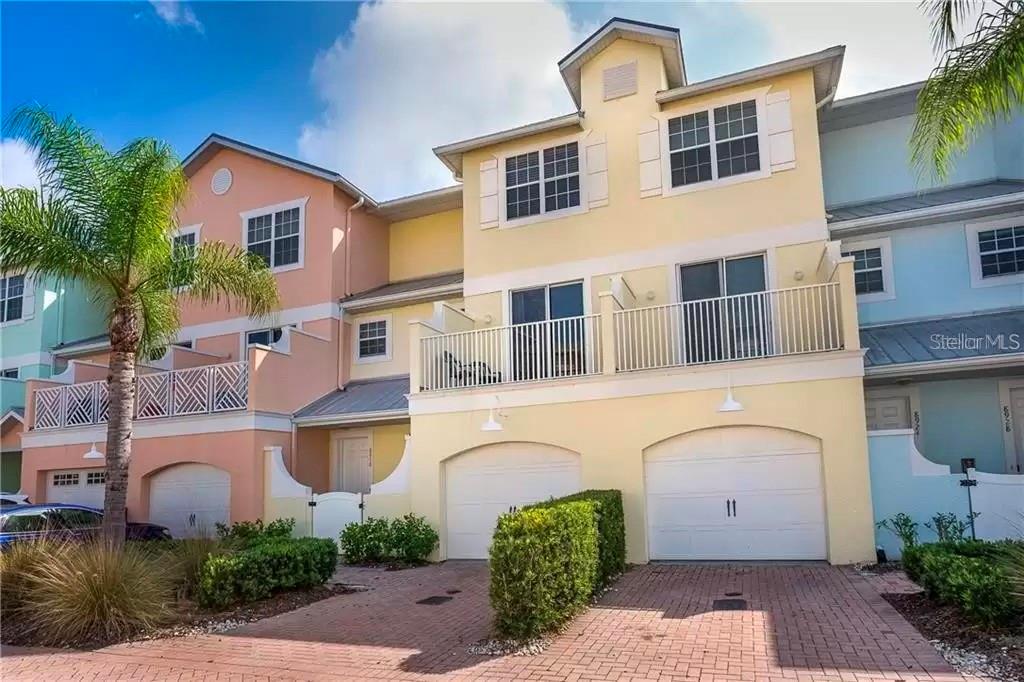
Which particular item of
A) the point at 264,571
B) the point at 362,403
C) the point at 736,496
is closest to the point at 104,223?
the point at 264,571

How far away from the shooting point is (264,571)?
1050 centimetres

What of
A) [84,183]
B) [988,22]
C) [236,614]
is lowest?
[236,614]

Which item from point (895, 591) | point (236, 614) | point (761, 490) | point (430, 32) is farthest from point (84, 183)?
point (895, 591)

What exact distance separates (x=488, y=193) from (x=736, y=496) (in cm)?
875

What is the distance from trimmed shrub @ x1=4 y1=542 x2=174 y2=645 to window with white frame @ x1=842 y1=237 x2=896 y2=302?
13.7 m

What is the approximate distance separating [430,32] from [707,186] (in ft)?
20.6

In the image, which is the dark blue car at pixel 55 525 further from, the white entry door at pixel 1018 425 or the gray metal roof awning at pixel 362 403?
the white entry door at pixel 1018 425

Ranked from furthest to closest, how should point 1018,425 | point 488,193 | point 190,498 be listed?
point 190,498 → point 488,193 → point 1018,425

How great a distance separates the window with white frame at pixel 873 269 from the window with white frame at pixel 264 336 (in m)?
14.1

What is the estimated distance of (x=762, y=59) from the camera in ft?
47.7

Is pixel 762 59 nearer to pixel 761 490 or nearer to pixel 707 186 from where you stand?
pixel 707 186

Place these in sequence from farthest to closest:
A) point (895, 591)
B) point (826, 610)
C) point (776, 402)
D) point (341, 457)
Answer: point (341, 457), point (776, 402), point (895, 591), point (826, 610)

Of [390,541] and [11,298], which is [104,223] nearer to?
[390,541]

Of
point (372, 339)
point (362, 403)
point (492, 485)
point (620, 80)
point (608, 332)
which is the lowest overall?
point (492, 485)
